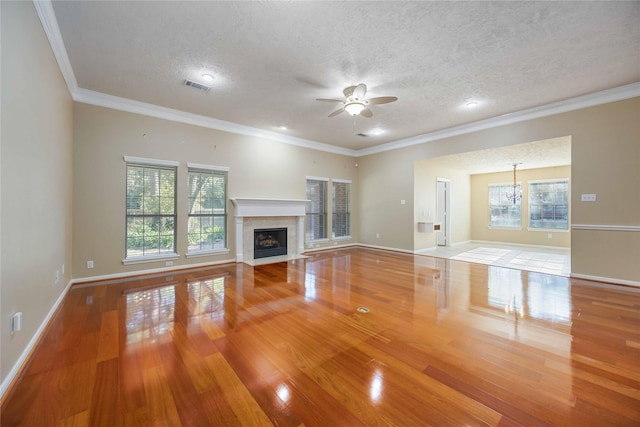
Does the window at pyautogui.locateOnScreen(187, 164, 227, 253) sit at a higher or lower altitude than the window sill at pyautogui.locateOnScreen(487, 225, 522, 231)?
higher

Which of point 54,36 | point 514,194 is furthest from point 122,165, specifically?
point 514,194

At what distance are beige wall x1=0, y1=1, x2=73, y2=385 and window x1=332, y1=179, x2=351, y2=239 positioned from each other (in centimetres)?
594

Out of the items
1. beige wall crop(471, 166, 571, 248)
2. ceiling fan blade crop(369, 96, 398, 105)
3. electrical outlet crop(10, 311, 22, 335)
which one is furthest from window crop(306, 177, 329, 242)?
beige wall crop(471, 166, 571, 248)

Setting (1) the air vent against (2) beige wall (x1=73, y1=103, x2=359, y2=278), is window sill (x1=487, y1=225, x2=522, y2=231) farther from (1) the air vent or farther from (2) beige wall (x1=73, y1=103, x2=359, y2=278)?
(1) the air vent

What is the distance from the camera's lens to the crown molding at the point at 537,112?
3988mm

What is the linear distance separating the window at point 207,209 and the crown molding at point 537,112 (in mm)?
4837

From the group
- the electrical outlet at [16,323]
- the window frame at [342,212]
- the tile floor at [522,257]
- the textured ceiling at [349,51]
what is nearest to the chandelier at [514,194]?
the tile floor at [522,257]

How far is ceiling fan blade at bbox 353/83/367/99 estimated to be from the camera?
11.4 ft

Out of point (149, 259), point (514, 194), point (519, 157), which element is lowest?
point (149, 259)

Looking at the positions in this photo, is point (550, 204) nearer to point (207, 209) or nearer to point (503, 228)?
point (503, 228)

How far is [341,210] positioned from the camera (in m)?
8.00

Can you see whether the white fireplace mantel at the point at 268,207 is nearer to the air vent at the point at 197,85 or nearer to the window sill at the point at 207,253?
the window sill at the point at 207,253

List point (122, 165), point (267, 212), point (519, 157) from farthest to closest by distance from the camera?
point (519, 157) < point (267, 212) < point (122, 165)

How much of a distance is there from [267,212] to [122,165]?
2.84m
